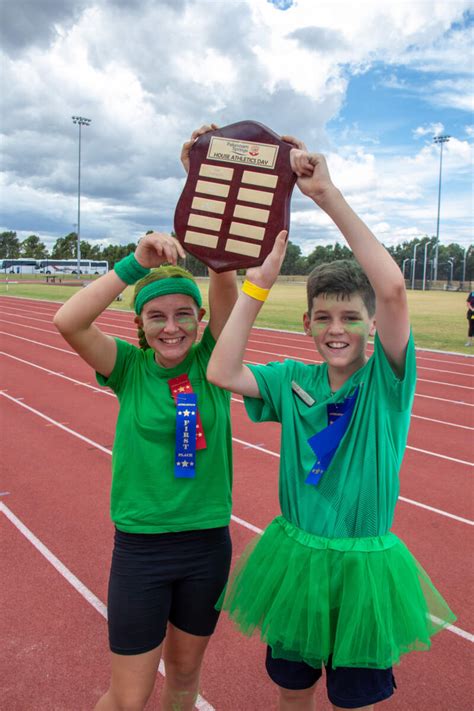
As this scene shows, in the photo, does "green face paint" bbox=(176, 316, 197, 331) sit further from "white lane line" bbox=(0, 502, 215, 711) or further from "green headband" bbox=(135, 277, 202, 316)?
"white lane line" bbox=(0, 502, 215, 711)

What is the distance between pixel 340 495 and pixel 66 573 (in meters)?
2.84

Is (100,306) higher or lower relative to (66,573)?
higher

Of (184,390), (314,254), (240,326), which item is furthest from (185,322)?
(314,254)

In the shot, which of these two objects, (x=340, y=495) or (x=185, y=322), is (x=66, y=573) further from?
(x=340, y=495)

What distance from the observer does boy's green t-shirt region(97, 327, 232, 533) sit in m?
2.09

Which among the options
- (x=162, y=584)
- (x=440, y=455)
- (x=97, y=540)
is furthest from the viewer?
(x=440, y=455)

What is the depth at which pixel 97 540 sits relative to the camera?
445 cm

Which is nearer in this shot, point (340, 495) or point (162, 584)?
point (340, 495)

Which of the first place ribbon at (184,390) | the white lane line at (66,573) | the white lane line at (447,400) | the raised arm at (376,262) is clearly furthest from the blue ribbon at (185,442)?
the white lane line at (447,400)

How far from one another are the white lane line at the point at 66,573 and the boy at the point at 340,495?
129 centimetres

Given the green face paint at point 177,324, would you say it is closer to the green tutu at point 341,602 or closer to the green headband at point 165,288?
the green headband at point 165,288

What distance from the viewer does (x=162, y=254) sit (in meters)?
2.02

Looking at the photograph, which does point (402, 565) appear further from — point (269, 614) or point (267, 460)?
point (267, 460)

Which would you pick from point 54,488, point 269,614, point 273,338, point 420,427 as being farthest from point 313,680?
point 273,338
